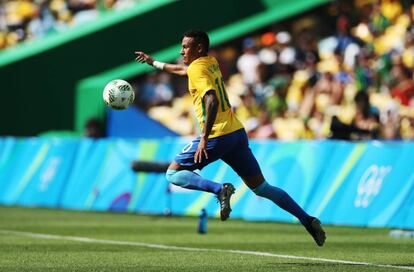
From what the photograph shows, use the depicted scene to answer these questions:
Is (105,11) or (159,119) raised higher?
(105,11)

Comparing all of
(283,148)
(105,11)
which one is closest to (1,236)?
(283,148)

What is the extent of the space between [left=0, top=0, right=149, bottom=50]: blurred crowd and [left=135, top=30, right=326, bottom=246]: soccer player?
17948 millimetres

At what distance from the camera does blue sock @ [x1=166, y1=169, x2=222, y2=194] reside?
11.6 m

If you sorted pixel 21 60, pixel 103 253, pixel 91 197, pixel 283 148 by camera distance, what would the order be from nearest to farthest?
pixel 103 253, pixel 283 148, pixel 91 197, pixel 21 60

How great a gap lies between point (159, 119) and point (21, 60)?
13.3ft

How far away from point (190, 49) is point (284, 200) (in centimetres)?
180

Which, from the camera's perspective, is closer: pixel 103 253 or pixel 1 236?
pixel 103 253

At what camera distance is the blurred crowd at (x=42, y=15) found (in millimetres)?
30469

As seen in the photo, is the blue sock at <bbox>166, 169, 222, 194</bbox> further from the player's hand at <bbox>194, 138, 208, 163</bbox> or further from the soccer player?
the player's hand at <bbox>194, 138, 208, 163</bbox>

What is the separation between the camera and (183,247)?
44.2ft

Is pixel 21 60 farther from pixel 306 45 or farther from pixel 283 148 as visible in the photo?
pixel 283 148

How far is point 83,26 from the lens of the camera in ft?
94.6

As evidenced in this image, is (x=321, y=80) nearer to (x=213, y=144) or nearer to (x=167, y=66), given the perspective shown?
(x=167, y=66)

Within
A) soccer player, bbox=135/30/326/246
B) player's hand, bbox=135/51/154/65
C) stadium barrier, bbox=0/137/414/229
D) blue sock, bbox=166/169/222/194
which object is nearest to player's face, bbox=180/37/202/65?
soccer player, bbox=135/30/326/246
